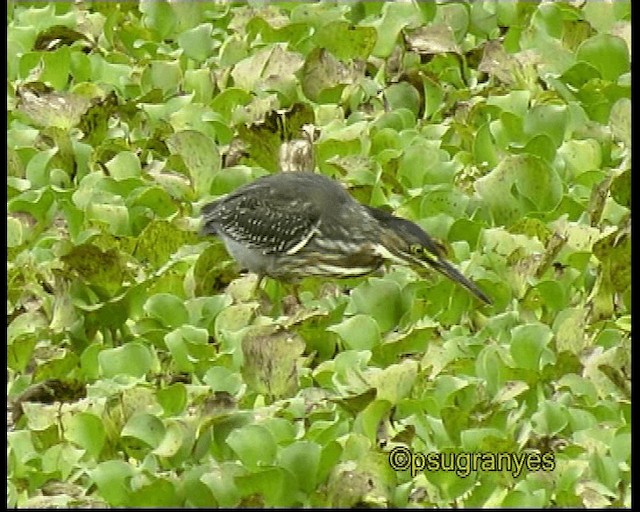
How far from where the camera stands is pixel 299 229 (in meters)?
8.83

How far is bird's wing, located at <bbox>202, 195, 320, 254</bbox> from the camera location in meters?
8.75

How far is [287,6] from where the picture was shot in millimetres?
11320

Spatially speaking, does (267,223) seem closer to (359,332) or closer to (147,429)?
(359,332)

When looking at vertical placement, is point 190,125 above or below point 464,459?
below

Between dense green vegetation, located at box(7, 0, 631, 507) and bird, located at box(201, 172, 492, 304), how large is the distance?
0.11 metres

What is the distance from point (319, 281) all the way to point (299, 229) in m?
0.22

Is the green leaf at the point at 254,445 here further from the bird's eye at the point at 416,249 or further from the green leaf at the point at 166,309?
the bird's eye at the point at 416,249

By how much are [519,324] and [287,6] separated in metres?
3.64

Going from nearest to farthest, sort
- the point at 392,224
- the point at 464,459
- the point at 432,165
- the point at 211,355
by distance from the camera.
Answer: the point at 464,459, the point at 211,355, the point at 392,224, the point at 432,165

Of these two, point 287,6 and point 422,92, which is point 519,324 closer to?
point 422,92

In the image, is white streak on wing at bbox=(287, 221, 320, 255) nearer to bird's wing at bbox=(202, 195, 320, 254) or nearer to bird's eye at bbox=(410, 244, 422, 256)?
bird's wing at bbox=(202, 195, 320, 254)

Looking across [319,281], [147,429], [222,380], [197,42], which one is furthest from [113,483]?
[197,42]

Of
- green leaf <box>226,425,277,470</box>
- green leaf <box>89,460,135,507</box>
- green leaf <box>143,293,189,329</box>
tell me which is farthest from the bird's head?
green leaf <box>89,460,135,507</box>

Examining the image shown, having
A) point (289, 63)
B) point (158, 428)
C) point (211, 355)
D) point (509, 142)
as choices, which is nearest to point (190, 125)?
point (289, 63)
